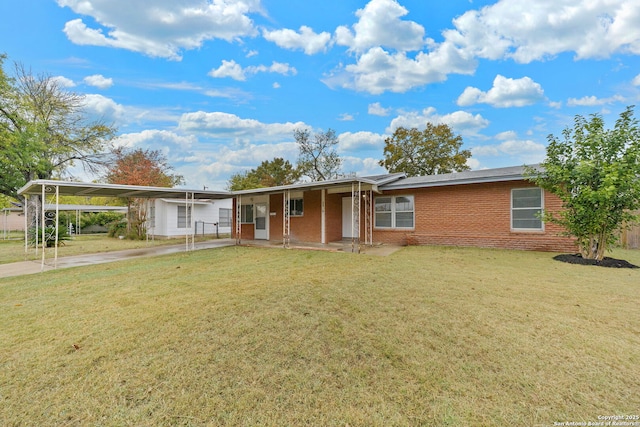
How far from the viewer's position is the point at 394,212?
1234cm

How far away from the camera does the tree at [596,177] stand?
23.2 ft

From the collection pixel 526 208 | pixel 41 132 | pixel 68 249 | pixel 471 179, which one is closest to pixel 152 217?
pixel 68 249

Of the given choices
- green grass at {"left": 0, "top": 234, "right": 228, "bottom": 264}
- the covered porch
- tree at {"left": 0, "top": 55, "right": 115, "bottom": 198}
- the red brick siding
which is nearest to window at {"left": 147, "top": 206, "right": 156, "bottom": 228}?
green grass at {"left": 0, "top": 234, "right": 228, "bottom": 264}

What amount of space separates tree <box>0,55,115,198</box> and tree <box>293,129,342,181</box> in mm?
17710

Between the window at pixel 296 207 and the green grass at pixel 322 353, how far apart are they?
841 cm

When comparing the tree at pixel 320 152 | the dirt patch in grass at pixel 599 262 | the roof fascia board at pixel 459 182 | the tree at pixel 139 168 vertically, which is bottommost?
the dirt patch in grass at pixel 599 262

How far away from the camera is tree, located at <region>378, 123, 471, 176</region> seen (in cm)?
2600

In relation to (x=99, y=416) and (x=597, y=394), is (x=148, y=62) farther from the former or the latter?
(x=597, y=394)

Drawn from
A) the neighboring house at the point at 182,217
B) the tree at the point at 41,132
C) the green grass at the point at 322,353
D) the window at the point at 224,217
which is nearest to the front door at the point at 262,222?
the neighboring house at the point at 182,217

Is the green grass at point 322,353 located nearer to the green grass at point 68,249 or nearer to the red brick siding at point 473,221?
the red brick siding at point 473,221

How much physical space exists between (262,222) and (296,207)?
2.60 meters

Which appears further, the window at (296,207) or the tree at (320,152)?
the tree at (320,152)

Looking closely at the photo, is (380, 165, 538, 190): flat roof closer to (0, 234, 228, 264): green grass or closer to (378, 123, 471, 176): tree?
(0, 234, 228, 264): green grass

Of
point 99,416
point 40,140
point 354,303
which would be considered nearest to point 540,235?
point 354,303
